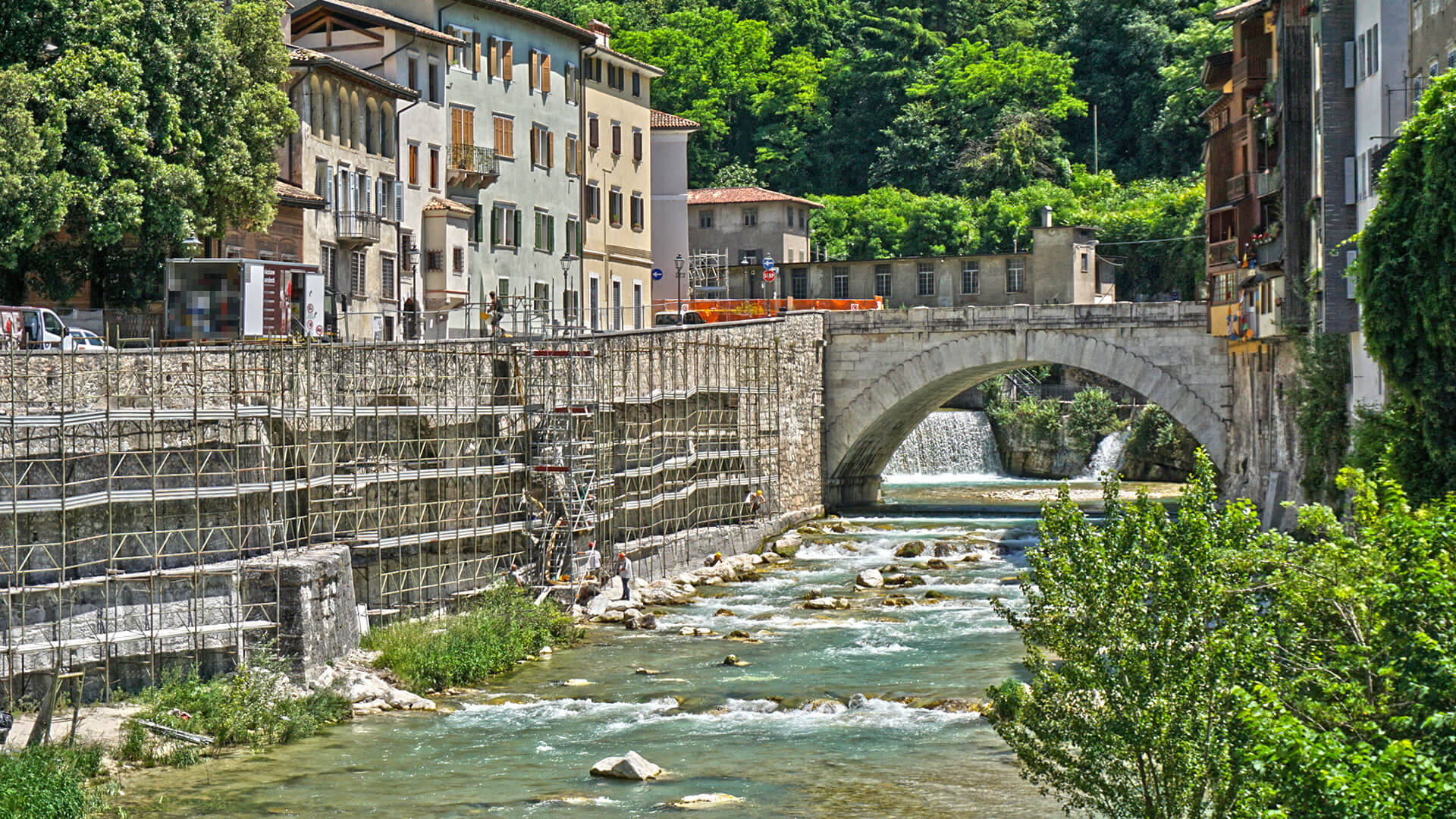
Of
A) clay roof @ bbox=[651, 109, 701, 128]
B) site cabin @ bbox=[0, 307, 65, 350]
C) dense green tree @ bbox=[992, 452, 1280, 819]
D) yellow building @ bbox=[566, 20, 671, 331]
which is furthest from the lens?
clay roof @ bbox=[651, 109, 701, 128]

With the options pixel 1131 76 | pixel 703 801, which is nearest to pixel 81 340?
pixel 703 801

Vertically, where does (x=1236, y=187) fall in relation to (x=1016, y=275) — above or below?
above

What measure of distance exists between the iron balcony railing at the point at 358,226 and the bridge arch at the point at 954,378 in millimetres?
15464

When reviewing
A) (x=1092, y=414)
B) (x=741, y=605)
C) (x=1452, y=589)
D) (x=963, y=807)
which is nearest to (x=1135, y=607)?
(x=1452, y=589)

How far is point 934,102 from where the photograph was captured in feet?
293

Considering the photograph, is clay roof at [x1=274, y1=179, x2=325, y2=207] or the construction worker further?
clay roof at [x1=274, y1=179, x2=325, y2=207]

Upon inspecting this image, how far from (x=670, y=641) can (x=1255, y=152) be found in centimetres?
2101

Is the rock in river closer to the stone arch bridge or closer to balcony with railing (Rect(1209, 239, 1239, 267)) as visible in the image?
balcony with railing (Rect(1209, 239, 1239, 267))

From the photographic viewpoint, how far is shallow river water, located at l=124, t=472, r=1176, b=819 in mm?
20781

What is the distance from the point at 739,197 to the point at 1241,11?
108 feet

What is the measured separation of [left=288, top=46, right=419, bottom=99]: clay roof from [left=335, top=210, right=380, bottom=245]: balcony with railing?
3384 millimetres

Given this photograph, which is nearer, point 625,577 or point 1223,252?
point 625,577

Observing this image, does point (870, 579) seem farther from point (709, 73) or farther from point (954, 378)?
point (709, 73)

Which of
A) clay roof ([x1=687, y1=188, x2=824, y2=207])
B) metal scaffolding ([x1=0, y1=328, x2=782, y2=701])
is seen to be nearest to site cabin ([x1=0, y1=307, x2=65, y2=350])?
metal scaffolding ([x1=0, y1=328, x2=782, y2=701])
